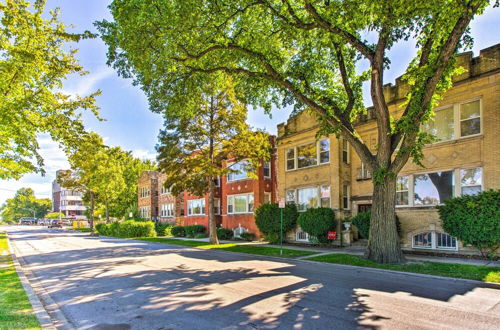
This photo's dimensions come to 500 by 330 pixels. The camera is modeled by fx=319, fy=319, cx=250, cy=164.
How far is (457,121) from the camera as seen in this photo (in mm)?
14781

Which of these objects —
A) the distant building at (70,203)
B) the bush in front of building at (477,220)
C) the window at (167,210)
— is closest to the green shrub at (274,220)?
the bush in front of building at (477,220)

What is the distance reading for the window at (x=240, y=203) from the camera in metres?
27.8

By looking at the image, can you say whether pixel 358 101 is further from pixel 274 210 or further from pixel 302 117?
pixel 274 210

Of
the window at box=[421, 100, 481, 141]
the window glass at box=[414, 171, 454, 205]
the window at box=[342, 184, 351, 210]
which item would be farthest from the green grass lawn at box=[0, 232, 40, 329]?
the window at box=[342, 184, 351, 210]

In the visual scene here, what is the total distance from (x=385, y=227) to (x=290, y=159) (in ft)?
38.4

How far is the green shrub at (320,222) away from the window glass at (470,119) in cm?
801

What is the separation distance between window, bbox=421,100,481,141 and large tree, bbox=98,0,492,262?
3.31 meters

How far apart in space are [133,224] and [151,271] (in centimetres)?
2442

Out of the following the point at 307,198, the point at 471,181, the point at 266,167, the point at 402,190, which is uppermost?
the point at 266,167

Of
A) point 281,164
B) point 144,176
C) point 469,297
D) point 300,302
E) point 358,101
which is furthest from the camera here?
point 144,176

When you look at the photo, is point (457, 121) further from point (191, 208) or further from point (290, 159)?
point (191, 208)

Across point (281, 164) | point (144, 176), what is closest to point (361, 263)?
point (281, 164)

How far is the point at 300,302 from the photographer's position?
278 inches

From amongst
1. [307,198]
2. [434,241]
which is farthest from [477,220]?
[307,198]
